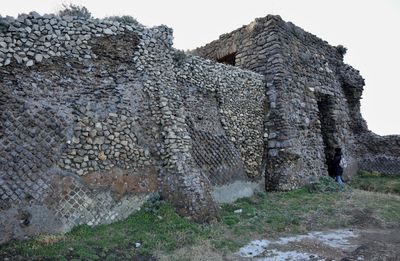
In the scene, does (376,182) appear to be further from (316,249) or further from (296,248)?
(296,248)

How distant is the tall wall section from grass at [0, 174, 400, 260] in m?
0.34

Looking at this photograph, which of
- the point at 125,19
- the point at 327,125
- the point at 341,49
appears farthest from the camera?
the point at 341,49

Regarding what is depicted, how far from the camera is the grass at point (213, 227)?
5.80 m

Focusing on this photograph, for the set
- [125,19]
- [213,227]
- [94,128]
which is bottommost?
[213,227]

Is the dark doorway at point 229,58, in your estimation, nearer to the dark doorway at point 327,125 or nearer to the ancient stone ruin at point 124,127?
the ancient stone ruin at point 124,127

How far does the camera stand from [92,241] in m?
→ 6.15

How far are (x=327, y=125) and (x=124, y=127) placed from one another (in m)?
10.5

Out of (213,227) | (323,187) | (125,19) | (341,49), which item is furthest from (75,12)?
(341,49)

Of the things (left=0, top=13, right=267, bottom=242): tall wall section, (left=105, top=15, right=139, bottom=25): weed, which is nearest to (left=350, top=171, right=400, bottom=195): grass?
(left=0, top=13, right=267, bottom=242): tall wall section

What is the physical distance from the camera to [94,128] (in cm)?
745

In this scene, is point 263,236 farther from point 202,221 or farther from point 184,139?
point 184,139

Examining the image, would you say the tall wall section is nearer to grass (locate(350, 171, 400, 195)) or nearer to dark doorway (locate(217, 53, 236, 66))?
dark doorway (locate(217, 53, 236, 66))

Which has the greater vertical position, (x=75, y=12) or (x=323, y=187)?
(x=75, y=12)

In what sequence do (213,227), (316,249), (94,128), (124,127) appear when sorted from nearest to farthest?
(316,249) → (213,227) → (94,128) → (124,127)
